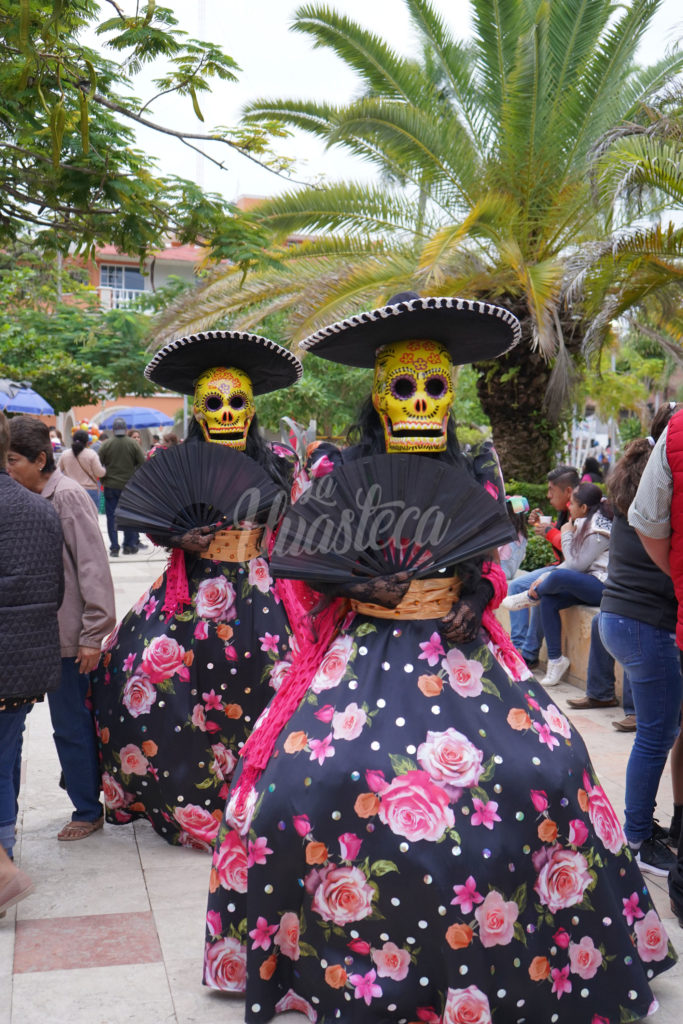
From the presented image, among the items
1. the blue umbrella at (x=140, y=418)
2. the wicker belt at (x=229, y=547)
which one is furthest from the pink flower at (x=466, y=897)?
the blue umbrella at (x=140, y=418)

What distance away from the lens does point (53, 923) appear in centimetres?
366

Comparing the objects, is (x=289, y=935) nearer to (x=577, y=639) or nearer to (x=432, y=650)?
(x=432, y=650)

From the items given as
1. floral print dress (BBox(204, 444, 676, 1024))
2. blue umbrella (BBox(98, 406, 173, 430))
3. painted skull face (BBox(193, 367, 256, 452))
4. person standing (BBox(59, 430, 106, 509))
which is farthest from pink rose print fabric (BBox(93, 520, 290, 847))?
blue umbrella (BBox(98, 406, 173, 430))

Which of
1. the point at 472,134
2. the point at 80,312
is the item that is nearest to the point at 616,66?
the point at 472,134

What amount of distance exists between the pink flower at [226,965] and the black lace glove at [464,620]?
111 cm

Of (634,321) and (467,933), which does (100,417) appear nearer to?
(634,321)

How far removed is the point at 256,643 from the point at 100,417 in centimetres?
2764

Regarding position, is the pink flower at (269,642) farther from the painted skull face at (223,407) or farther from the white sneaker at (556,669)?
the white sneaker at (556,669)

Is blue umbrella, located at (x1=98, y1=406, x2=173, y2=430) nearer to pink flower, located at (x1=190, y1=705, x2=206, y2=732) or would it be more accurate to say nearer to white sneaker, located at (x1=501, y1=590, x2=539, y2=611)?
white sneaker, located at (x1=501, y1=590, x2=539, y2=611)

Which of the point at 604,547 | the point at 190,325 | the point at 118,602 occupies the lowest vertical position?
the point at 118,602

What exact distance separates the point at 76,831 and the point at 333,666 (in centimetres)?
209

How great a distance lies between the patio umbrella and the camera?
40.5 feet

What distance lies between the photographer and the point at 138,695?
4.34 m

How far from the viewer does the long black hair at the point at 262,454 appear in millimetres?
4684
